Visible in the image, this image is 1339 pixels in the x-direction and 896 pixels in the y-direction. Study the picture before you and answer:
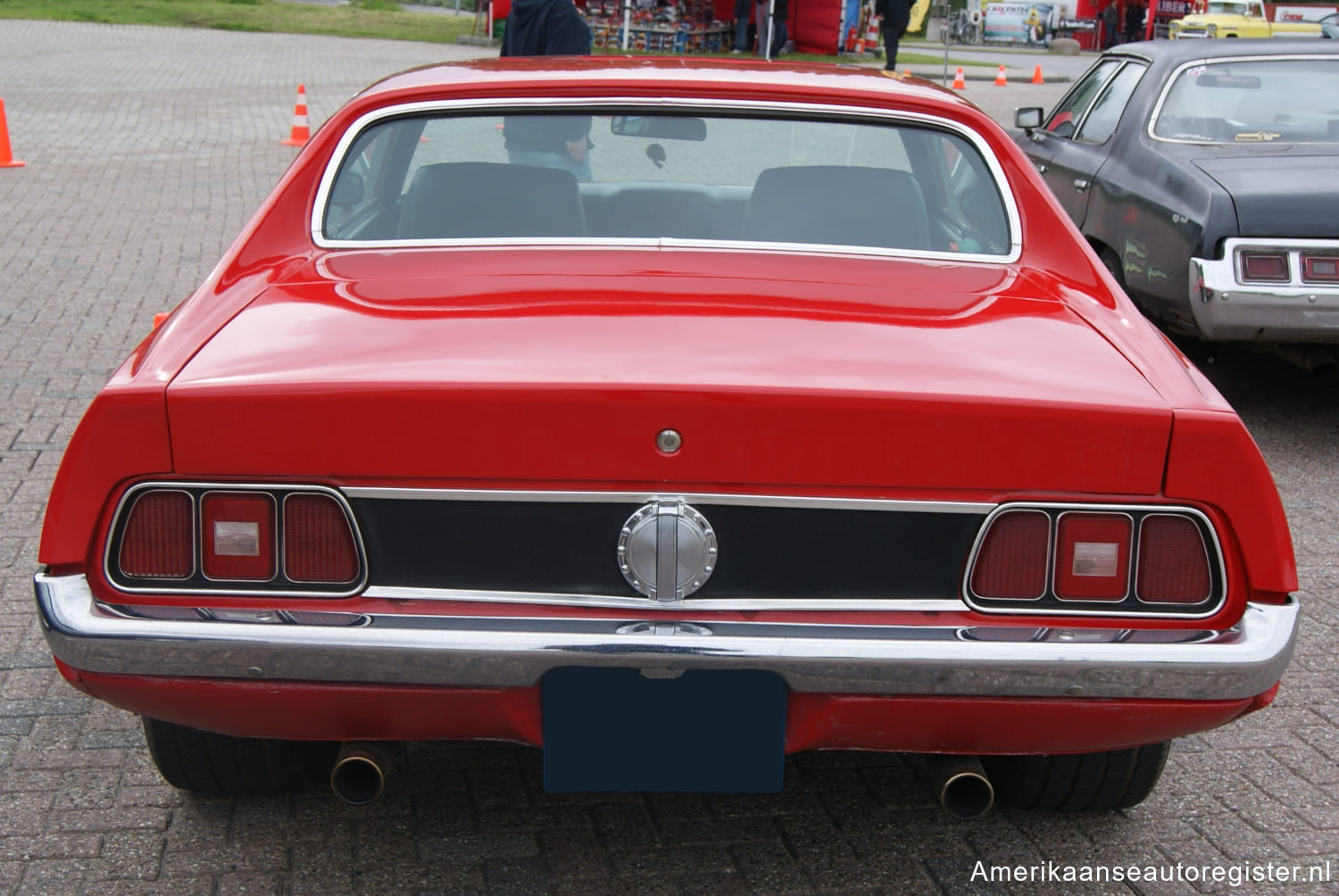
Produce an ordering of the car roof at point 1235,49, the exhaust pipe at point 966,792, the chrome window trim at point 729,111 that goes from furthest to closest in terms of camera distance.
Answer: the car roof at point 1235,49 → the chrome window trim at point 729,111 → the exhaust pipe at point 966,792

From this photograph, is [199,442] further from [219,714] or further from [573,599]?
[573,599]

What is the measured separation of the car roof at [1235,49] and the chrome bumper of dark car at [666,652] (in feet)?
17.8

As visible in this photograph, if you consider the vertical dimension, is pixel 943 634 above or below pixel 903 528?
below

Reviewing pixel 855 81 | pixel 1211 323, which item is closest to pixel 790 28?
pixel 1211 323

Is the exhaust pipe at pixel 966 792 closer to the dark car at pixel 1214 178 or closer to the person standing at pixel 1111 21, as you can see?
the dark car at pixel 1214 178

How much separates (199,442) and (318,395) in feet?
0.69

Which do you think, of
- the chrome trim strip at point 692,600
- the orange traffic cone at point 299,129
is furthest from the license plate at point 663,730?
the orange traffic cone at point 299,129

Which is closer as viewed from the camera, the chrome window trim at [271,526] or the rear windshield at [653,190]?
the chrome window trim at [271,526]

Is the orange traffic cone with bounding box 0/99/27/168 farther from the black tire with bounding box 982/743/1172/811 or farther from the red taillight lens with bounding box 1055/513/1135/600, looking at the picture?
A: the red taillight lens with bounding box 1055/513/1135/600

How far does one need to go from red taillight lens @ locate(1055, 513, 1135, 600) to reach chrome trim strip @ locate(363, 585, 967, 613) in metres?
0.18

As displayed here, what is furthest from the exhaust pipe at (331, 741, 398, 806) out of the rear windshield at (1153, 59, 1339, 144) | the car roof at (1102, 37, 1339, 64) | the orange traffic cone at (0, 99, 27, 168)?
the orange traffic cone at (0, 99, 27, 168)

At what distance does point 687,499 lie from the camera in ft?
7.28

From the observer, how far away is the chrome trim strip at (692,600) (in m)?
2.27

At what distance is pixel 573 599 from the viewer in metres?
2.28
